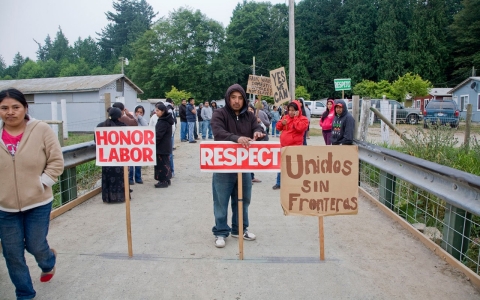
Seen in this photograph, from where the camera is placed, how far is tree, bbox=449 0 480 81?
53.9m

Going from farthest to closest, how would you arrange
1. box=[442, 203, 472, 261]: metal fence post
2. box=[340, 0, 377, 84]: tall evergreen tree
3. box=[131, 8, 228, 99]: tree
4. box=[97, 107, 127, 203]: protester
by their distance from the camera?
A: box=[131, 8, 228, 99]: tree < box=[340, 0, 377, 84]: tall evergreen tree < box=[97, 107, 127, 203]: protester < box=[442, 203, 472, 261]: metal fence post

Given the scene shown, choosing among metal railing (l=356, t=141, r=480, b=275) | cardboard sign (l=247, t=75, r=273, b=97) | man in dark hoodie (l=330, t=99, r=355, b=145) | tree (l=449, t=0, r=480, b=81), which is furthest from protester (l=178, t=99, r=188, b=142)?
tree (l=449, t=0, r=480, b=81)

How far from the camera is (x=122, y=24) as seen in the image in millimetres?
107438

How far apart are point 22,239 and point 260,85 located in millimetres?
9816

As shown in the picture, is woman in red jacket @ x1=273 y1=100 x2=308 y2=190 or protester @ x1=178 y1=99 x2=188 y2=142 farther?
protester @ x1=178 y1=99 x2=188 y2=142

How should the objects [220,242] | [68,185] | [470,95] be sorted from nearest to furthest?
1. [220,242]
2. [68,185]
3. [470,95]

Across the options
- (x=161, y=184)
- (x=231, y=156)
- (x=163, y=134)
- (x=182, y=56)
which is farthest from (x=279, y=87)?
(x=182, y=56)

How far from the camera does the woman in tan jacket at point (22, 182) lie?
3459 mm

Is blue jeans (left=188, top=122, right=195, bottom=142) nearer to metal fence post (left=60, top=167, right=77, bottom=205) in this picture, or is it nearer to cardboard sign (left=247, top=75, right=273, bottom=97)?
cardboard sign (left=247, top=75, right=273, bottom=97)

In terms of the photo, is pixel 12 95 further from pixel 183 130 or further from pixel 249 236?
pixel 183 130

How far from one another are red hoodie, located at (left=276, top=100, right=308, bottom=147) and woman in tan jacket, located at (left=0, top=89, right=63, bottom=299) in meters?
4.82

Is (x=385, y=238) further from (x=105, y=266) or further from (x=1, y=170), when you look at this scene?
(x=1, y=170)

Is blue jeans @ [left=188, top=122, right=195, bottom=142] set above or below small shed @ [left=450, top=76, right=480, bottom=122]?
below

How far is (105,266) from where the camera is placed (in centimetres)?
441
